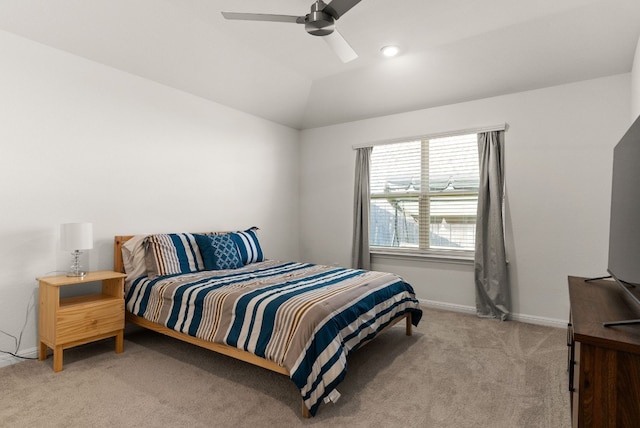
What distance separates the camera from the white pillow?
127 inches

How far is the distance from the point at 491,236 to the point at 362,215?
1.60 m

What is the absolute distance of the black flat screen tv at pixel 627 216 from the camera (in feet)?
4.89

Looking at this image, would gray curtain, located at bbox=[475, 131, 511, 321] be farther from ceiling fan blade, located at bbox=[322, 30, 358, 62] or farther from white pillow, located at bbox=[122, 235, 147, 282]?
white pillow, located at bbox=[122, 235, 147, 282]

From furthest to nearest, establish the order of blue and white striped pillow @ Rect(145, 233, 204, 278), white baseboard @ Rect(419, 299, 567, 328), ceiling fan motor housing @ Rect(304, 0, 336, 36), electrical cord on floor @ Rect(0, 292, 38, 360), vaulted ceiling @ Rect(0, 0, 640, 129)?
white baseboard @ Rect(419, 299, 567, 328) < blue and white striped pillow @ Rect(145, 233, 204, 278) < vaulted ceiling @ Rect(0, 0, 640, 129) < electrical cord on floor @ Rect(0, 292, 38, 360) < ceiling fan motor housing @ Rect(304, 0, 336, 36)

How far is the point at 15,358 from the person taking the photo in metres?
2.70

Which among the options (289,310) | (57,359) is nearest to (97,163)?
(57,359)

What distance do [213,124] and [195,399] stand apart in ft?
9.87

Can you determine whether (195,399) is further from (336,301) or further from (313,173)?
(313,173)

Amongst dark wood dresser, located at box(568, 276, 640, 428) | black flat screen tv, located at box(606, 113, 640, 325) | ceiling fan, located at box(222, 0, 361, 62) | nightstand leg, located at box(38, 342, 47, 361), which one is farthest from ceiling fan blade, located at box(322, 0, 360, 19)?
nightstand leg, located at box(38, 342, 47, 361)

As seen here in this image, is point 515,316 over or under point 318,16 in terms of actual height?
under

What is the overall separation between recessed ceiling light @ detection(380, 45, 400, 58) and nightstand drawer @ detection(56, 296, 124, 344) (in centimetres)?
327

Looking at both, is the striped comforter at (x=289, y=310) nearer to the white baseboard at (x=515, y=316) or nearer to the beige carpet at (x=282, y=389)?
the beige carpet at (x=282, y=389)

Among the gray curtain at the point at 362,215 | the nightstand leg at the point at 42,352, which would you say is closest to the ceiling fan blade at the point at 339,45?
the gray curtain at the point at 362,215

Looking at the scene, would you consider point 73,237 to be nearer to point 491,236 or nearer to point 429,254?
point 429,254
